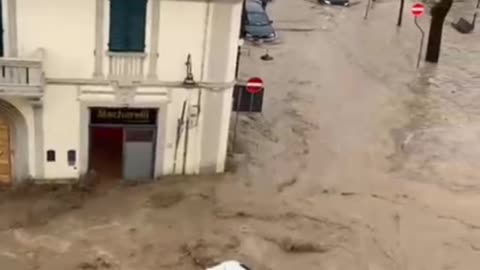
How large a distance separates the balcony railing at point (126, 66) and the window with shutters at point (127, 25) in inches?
7.0

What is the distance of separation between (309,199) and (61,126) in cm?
814

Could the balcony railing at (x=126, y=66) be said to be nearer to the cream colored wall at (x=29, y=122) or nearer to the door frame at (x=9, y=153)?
the cream colored wall at (x=29, y=122)

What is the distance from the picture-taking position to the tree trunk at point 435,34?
41.5 metres

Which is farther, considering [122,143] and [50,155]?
[122,143]

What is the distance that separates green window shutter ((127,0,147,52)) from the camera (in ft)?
85.1

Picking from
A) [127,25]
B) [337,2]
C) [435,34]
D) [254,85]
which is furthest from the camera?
[337,2]

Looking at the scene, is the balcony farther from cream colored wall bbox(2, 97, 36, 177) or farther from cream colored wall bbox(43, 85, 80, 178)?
cream colored wall bbox(43, 85, 80, 178)

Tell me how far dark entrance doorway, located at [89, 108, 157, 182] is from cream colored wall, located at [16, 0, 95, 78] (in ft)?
5.35

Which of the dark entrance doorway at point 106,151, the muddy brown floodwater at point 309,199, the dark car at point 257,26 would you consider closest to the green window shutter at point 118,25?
the dark entrance doorway at point 106,151

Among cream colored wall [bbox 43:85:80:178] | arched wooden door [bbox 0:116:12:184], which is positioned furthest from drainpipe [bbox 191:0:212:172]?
arched wooden door [bbox 0:116:12:184]

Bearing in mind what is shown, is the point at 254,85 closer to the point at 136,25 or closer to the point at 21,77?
the point at 136,25

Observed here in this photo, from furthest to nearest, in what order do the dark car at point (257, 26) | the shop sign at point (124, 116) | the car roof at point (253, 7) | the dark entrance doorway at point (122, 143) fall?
the car roof at point (253, 7), the dark car at point (257, 26), the dark entrance doorway at point (122, 143), the shop sign at point (124, 116)

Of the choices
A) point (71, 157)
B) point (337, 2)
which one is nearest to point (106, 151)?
point (71, 157)

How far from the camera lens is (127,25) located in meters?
26.2
